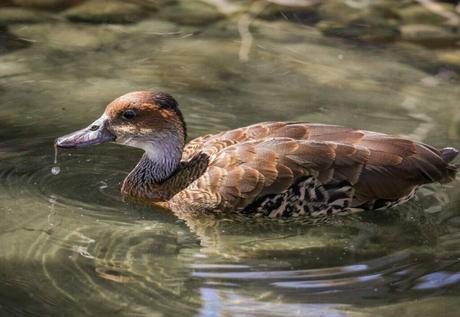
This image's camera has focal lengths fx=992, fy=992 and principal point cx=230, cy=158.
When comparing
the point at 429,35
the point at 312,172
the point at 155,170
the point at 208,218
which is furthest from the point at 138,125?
the point at 429,35

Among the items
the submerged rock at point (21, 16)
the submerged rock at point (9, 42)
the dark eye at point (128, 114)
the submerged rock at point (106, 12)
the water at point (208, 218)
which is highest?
the dark eye at point (128, 114)

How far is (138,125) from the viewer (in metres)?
7.66

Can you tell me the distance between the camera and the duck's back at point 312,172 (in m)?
7.16

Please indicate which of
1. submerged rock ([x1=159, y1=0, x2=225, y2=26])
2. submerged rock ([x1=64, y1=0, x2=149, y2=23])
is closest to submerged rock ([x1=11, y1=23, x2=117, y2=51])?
submerged rock ([x1=64, y1=0, x2=149, y2=23])

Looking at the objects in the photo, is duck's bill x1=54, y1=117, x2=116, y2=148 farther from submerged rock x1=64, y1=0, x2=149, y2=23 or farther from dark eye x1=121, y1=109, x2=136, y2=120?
submerged rock x1=64, y1=0, x2=149, y2=23

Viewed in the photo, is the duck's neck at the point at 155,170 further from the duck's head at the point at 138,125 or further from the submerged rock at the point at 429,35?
the submerged rock at the point at 429,35

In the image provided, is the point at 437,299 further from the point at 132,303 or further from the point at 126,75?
the point at 126,75

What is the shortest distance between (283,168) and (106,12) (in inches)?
212

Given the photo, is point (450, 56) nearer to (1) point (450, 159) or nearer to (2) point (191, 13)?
(2) point (191, 13)

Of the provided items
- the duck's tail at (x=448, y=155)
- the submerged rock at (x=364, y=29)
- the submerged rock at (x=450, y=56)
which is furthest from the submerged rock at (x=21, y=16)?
the duck's tail at (x=448, y=155)

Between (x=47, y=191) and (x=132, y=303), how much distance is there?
1893mm

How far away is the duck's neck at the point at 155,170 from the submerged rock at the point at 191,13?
4119 mm

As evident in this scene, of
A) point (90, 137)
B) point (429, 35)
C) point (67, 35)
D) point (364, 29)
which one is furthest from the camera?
point (364, 29)

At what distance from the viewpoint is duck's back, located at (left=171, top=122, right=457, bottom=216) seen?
716 centimetres
